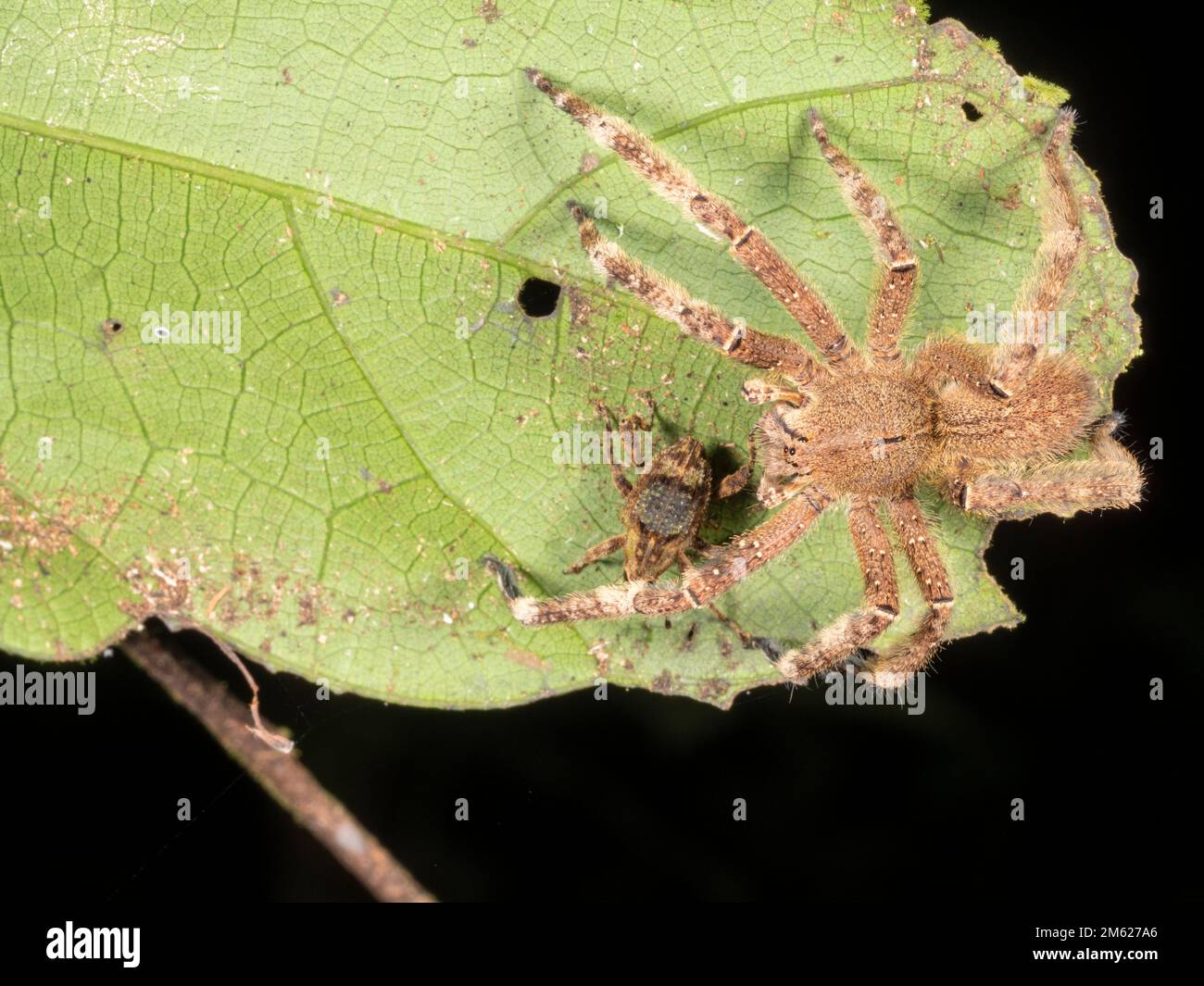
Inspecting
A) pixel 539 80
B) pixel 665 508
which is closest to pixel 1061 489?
pixel 665 508

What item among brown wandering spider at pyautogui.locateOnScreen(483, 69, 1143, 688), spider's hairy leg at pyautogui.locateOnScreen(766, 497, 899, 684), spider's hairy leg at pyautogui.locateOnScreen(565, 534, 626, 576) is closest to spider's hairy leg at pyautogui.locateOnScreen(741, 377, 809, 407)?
brown wandering spider at pyautogui.locateOnScreen(483, 69, 1143, 688)

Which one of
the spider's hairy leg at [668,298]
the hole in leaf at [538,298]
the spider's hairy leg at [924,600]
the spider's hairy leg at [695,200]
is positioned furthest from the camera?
the spider's hairy leg at [924,600]

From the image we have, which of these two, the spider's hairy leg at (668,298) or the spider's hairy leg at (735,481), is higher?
the spider's hairy leg at (668,298)

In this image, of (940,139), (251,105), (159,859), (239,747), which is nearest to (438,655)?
(239,747)

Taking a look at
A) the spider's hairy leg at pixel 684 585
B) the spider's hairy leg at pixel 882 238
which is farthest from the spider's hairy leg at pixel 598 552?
the spider's hairy leg at pixel 882 238

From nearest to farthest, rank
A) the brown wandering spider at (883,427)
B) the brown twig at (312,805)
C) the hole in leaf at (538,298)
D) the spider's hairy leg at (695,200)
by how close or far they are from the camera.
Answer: the spider's hairy leg at (695,200), the brown wandering spider at (883,427), the hole in leaf at (538,298), the brown twig at (312,805)

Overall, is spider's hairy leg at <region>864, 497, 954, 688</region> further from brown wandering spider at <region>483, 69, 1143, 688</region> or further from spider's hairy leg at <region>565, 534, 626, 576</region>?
spider's hairy leg at <region>565, 534, 626, 576</region>

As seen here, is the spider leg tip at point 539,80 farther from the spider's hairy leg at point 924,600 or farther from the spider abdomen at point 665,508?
the spider's hairy leg at point 924,600
